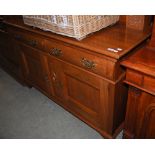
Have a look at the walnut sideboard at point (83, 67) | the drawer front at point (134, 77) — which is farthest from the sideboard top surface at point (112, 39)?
the drawer front at point (134, 77)

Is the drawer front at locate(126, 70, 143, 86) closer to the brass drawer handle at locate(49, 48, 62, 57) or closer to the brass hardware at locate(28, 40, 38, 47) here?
the brass drawer handle at locate(49, 48, 62, 57)

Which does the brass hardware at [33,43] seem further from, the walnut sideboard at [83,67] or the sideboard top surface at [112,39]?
the sideboard top surface at [112,39]

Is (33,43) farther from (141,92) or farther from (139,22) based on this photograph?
(141,92)

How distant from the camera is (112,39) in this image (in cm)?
102

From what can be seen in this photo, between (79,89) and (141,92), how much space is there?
1.47ft

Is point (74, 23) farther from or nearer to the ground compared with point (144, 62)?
farther from the ground

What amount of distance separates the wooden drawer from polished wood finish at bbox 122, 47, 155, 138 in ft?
0.33

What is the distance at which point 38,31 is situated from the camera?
128 centimetres

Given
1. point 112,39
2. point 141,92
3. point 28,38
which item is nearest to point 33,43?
point 28,38

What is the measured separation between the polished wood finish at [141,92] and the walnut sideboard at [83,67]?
7 centimetres

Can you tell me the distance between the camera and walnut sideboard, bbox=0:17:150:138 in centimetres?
97

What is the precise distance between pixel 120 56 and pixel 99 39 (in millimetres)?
235

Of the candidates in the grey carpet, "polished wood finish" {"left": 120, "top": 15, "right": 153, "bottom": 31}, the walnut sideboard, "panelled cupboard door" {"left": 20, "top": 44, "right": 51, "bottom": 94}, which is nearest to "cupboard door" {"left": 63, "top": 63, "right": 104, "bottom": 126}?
the walnut sideboard
